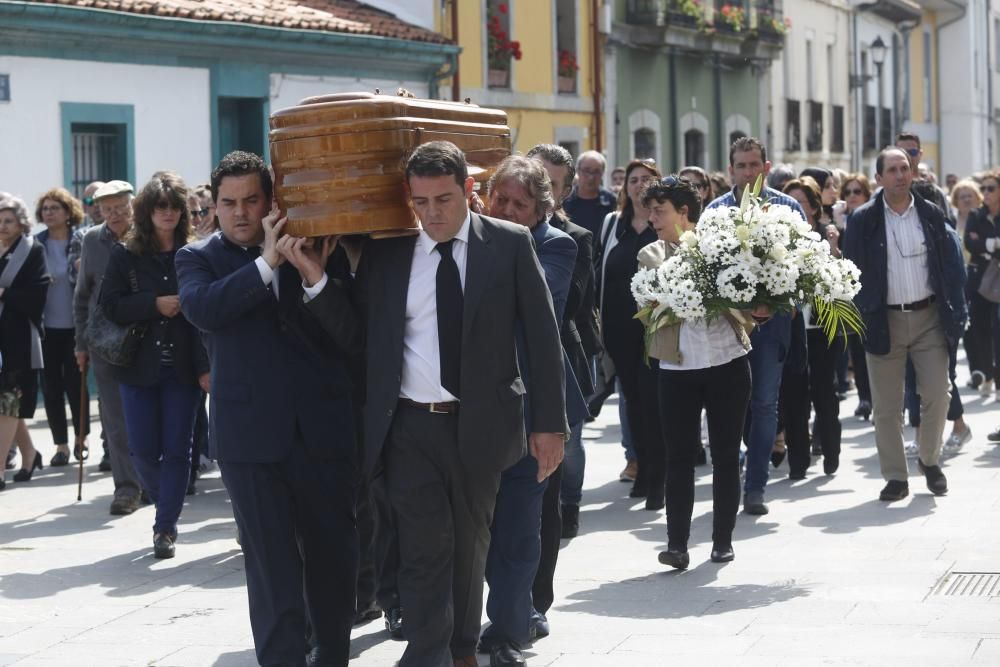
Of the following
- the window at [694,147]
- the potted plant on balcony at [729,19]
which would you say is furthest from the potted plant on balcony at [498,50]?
the window at [694,147]

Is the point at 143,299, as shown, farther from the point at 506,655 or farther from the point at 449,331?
the point at 449,331

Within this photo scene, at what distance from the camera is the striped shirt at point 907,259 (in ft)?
33.2

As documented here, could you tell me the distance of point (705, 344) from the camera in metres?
8.31

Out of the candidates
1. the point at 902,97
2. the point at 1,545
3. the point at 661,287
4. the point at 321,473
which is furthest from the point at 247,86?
the point at 902,97

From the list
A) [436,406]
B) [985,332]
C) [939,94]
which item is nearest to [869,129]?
[939,94]

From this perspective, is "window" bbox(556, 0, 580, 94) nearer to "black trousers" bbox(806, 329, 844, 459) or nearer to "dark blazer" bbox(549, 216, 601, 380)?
"black trousers" bbox(806, 329, 844, 459)

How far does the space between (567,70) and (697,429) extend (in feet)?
67.5

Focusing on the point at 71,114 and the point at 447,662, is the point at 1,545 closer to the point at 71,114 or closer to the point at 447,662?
the point at 447,662

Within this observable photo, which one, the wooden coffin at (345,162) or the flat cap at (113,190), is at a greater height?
the flat cap at (113,190)

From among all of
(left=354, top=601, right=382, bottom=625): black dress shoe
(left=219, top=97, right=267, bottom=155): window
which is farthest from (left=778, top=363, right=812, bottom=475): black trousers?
(left=219, top=97, right=267, bottom=155): window

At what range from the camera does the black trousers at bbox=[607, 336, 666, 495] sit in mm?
10203

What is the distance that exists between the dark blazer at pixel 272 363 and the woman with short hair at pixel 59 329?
659 centimetres

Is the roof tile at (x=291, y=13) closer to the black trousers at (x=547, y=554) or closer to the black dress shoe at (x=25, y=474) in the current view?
the black dress shoe at (x=25, y=474)

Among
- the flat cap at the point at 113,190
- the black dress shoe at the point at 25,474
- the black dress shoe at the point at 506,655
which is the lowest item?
the black dress shoe at the point at 506,655
